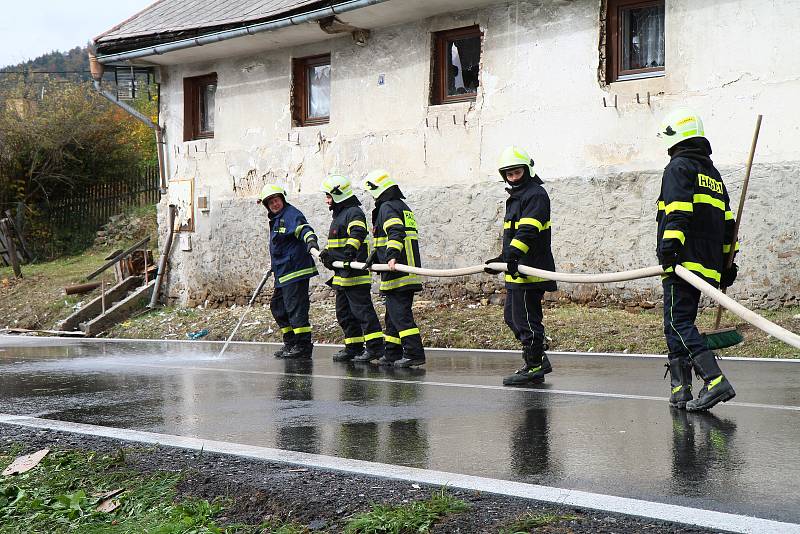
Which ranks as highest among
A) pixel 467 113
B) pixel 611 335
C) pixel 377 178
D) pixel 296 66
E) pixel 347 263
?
pixel 296 66

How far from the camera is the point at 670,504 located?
14.4 ft

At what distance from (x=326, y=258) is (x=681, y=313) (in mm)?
5213

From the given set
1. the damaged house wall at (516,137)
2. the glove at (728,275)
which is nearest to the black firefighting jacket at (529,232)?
the glove at (728,275)

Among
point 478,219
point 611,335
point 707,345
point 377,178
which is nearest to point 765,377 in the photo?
point 707,345

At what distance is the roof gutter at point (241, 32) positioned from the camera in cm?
1597

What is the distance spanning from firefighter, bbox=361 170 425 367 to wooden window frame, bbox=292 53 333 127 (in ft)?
26.3

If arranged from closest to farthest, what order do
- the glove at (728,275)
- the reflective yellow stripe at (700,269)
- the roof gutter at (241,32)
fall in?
the reflective yellow stripe at (700,269) < the glove at (728,275) < the roof gutter at (241,32)

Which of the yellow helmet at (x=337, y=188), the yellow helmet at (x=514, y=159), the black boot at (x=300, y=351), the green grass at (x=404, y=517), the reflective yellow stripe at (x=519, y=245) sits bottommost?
the black boot at (x=300, y=351)

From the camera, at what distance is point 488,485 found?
4777 mm

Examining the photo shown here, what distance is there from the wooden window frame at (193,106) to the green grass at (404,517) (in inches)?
662

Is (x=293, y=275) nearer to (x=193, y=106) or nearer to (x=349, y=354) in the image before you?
(x=349, y=354)

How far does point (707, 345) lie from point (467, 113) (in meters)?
9.61

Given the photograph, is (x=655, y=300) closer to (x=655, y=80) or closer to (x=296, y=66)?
(x=655, y=80)

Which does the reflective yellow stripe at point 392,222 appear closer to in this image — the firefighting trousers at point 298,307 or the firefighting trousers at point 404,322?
the firefighting trousers at point 404,322
